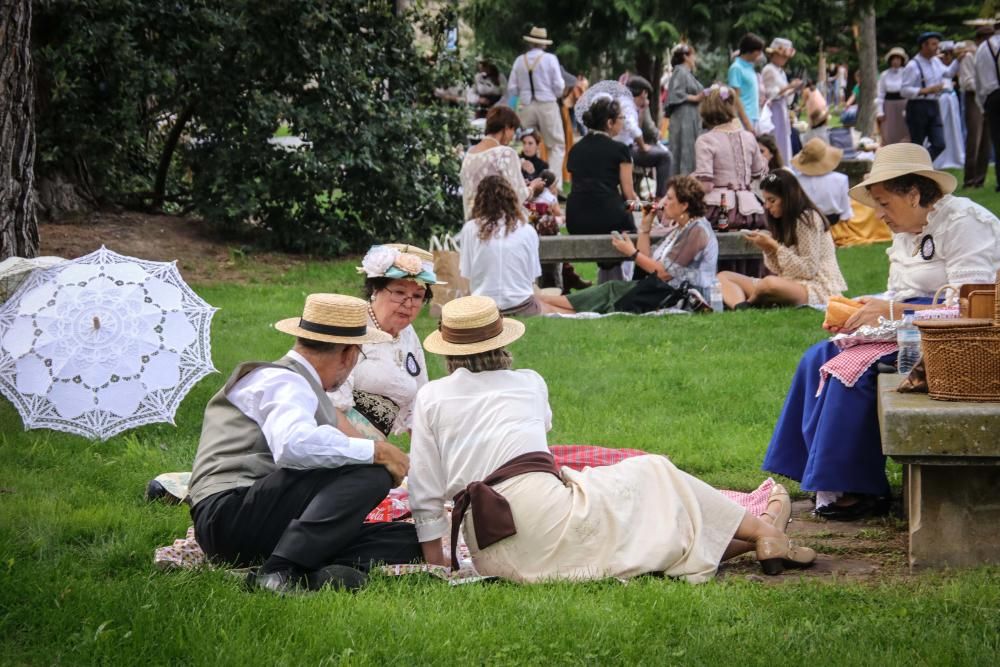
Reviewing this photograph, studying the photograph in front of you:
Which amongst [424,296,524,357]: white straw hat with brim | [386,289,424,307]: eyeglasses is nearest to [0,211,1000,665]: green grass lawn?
[424,296,524,357]: white straw hat with brim

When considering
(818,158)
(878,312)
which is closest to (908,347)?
(878,312)

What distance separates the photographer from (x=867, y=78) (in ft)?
84.6

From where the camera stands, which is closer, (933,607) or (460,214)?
(933,607)

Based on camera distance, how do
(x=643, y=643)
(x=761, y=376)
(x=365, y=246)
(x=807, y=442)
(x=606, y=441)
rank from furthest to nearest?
(x=365, y=246) → (x=761, y=376) → (x=606, y=441) → (x=807, y=442) → (x=643, y=643)

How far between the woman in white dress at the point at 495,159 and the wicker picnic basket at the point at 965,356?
772 centimetres

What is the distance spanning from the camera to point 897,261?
249 inches

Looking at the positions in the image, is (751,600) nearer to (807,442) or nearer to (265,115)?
(807,442)

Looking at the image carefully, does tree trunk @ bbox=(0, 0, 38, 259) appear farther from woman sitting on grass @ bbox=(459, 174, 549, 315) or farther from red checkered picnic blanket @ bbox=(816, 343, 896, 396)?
red checkered picnic blanket @ bbox=(816, 343, 896, 396)

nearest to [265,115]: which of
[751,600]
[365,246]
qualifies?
[365,246]

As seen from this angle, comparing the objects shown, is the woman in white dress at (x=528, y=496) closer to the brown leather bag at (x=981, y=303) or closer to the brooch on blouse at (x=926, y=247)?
the brown leather bag at (x=981, y=303)

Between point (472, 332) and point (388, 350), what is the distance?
118 centimetres

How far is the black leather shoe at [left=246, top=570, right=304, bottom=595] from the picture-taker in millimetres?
4672

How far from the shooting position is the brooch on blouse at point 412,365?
625cm

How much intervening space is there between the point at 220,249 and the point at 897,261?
8.54 m
